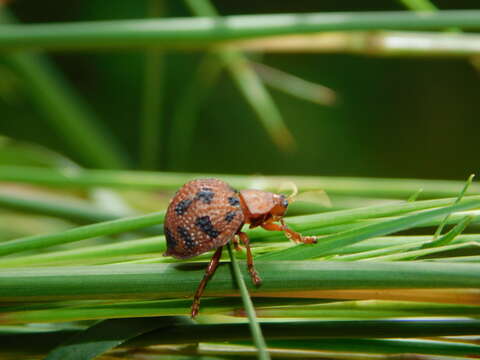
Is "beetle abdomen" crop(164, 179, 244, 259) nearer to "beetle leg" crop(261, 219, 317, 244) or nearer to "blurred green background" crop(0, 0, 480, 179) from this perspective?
"beetle leg" crop(261, 219, 317, 244)

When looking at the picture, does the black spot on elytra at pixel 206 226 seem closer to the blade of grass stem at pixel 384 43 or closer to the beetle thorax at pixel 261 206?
the beetle thorax at pixel 261 206

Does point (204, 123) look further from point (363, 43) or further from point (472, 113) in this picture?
point (363, 43)

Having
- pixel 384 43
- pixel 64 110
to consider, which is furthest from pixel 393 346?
pixel 64 110

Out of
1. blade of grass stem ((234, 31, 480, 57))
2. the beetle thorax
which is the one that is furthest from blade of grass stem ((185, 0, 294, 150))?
the beetle thorax

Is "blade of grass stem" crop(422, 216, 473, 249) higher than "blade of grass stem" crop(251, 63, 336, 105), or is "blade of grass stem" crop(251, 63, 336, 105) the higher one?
"blade of grass stem" crop(251, 63, 336, 105)

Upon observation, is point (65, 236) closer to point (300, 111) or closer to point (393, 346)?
point (393, 346)

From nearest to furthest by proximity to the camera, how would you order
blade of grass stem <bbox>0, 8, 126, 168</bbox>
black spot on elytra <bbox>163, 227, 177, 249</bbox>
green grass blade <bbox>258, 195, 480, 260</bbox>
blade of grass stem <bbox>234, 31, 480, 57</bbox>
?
1. green grass blade <bbox>258, 195, 480, 260</bbox>
2. black spot on elytra <bbox>163, 227, 177, 249</bbox>
3. blade of grass stem <bbox>234, 31, 480, 57</bbox>
4. blade of grass stem <bbox>0, 8, 126, 168</bbox>
